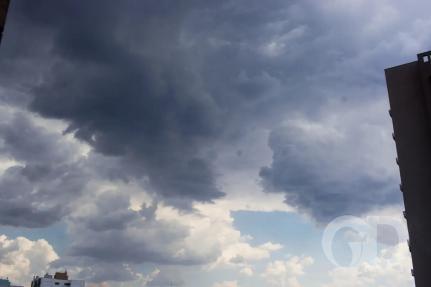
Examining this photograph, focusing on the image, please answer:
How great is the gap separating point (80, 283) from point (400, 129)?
5479 inches

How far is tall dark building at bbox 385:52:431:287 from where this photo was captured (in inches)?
1932

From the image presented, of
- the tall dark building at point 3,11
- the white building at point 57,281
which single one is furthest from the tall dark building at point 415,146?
the white building at point 57,281

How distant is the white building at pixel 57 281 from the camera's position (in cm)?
15362

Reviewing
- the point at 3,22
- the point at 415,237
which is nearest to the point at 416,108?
the point at 415,237

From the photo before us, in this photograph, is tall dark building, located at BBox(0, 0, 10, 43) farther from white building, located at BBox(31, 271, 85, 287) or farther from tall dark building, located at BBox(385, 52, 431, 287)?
white building, located at BBox(31, 271, 85, 287)

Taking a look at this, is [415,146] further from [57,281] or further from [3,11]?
[57,281]

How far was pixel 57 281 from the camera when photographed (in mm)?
155625

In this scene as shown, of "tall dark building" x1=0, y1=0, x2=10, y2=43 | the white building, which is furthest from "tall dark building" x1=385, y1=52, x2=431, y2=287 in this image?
the white building

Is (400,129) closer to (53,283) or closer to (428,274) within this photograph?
(428,274)

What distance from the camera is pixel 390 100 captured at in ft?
185

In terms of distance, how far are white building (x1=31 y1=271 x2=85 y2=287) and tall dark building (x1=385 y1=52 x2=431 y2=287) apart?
137126 millimetres

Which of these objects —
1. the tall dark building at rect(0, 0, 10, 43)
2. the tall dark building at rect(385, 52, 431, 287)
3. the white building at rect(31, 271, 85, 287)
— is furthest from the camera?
the white building at rect(31, 271, 85, 287)

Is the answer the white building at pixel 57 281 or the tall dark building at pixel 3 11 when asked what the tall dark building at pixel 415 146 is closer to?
the tall dark building at pixel 3 11

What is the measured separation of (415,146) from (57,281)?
140971 millimetres
